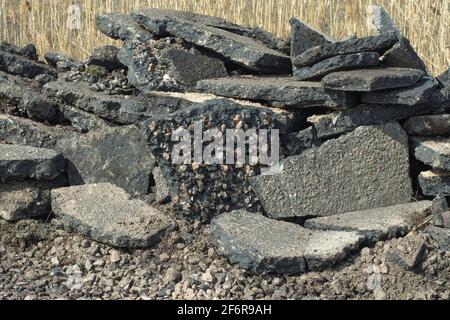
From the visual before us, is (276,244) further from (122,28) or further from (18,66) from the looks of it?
(18,66)

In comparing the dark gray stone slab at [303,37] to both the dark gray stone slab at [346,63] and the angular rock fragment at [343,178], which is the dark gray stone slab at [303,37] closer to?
the dark gray stone slab at [346,63]

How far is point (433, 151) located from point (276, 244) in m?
1.04

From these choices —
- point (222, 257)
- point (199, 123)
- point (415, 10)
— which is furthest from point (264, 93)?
point (415, 10)

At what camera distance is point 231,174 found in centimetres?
409

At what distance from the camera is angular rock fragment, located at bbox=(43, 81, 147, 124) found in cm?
466

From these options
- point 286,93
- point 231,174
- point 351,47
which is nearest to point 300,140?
point 286,93

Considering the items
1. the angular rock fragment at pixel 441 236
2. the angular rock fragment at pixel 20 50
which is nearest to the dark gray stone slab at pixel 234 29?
the angular rock fragment at pixel 20 50

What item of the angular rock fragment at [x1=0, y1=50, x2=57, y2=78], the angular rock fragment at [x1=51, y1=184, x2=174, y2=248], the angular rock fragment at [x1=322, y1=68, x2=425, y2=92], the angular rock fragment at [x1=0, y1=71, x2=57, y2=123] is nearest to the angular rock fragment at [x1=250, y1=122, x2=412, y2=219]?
the angular rock fragment at [x1=322, y1=68, x2=425, y2=92]

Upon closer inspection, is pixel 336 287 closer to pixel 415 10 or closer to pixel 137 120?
pixel 137 120

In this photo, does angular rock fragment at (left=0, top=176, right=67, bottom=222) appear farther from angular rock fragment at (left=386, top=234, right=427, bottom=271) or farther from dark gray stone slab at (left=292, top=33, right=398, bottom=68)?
angular rock fragment at (left=386, top=234, right=427, bottom=271)

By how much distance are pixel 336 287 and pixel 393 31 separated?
1.61m

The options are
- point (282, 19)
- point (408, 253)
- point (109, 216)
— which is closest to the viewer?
point (408, 253)

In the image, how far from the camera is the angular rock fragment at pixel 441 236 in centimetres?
371

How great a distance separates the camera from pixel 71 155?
457 cm
